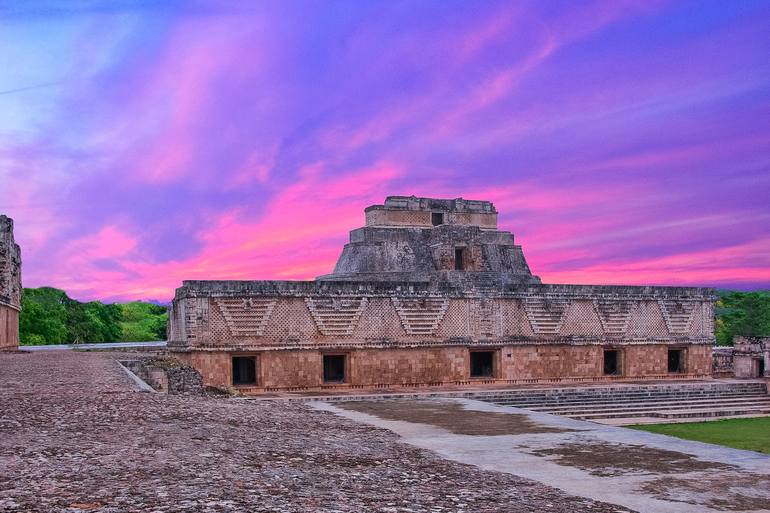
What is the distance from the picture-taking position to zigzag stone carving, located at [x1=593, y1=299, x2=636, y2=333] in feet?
94.5

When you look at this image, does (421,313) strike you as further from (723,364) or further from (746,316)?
(746,316)

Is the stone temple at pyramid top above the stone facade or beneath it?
above

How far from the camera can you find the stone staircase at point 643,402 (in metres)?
21.2

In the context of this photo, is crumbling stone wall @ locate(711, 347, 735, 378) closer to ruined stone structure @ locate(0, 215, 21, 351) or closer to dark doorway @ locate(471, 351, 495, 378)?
dark doorway @ locate(471, 351, 495, 378)

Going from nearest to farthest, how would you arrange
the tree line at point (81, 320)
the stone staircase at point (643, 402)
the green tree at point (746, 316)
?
the stone staircase at point (643, 402) → the tree line at point (81, 320) → the green tree at point (746, 316)

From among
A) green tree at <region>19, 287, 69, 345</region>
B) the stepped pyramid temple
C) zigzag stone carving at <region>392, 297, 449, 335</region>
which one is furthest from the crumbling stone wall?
green tree at <region>19, 287, 69, 345</region>

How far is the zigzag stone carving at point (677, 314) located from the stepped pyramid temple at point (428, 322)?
48mm

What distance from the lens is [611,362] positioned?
29.9m

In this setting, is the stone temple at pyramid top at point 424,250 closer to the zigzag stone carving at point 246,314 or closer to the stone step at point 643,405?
the zigzag stone carving at point 246,314

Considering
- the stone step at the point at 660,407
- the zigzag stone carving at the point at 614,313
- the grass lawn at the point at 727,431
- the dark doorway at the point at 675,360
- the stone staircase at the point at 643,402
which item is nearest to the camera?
the grass lawn at the point at 727,431

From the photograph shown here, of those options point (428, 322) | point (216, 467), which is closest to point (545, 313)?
point (428, 322)

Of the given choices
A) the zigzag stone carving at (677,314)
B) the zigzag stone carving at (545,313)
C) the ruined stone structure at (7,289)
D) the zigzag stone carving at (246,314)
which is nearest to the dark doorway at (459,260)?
the zigzag stone carving at (545,313)

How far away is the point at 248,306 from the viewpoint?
24.2 metres

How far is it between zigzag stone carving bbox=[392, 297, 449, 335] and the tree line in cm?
3183
